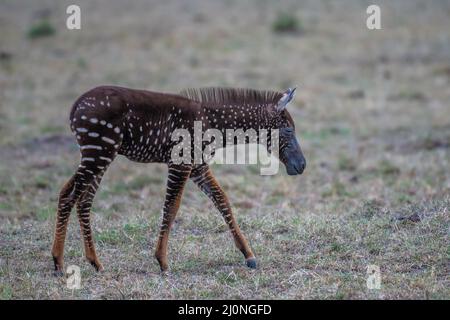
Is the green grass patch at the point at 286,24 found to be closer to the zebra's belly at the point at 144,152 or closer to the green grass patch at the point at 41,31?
the green grass patch at the point at 41,31

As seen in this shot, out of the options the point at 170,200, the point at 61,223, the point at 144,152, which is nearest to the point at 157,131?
the point at 144,152

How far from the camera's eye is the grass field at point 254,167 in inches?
301

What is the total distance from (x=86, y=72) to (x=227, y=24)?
6938 millimetres

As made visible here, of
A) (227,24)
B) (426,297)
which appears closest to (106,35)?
(227,24)

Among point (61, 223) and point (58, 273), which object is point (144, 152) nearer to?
point (61, 223)

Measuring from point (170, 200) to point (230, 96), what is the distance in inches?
55.2

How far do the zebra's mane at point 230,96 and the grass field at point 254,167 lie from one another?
1653 mm

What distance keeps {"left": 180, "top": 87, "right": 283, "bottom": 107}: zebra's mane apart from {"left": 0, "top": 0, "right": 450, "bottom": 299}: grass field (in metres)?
1.65

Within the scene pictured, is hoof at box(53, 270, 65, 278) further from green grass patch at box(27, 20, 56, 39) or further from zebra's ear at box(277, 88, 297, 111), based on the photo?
green grass patch at box(27, 20, 56, 39)

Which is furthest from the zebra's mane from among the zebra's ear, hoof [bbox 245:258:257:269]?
hoof [bbox 245:258:257:269]

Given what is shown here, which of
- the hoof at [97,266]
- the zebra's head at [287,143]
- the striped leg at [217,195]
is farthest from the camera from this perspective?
the zebra's head at [287,143]

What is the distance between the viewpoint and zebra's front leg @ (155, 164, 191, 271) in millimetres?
7859

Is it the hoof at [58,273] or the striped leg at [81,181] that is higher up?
the striped leg at [81,181]

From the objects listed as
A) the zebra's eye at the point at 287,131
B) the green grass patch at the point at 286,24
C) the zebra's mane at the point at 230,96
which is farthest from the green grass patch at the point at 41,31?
the zebra's eye at the point at 287,131
